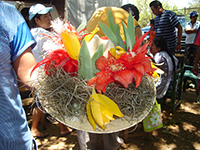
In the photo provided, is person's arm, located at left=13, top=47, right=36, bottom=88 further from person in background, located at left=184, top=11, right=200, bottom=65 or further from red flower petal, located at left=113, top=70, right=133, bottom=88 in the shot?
person in background, located at left=184, top=11, right=200, bottom=65

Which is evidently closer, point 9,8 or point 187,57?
point 9,8

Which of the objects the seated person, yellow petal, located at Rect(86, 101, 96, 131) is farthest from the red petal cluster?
the seated person

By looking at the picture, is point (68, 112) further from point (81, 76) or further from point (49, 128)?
point (49, 128)

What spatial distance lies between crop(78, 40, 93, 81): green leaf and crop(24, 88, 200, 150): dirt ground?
1.61m

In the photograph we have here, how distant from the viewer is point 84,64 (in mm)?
902

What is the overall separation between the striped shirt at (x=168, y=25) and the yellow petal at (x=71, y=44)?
10.7 ft

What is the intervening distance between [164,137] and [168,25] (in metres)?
2.40

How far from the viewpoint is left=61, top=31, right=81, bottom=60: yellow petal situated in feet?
3.02

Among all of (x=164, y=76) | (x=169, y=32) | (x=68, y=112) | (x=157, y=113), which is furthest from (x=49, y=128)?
(x=169, y=32)

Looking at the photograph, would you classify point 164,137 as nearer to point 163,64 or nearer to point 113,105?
point 163,64

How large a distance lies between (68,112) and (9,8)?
0.73 m

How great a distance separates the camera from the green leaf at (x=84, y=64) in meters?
0.87

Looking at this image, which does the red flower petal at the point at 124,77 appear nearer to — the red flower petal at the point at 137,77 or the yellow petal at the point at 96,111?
the red flower petal at the point at 137,77

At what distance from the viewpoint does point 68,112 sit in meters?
0.89
